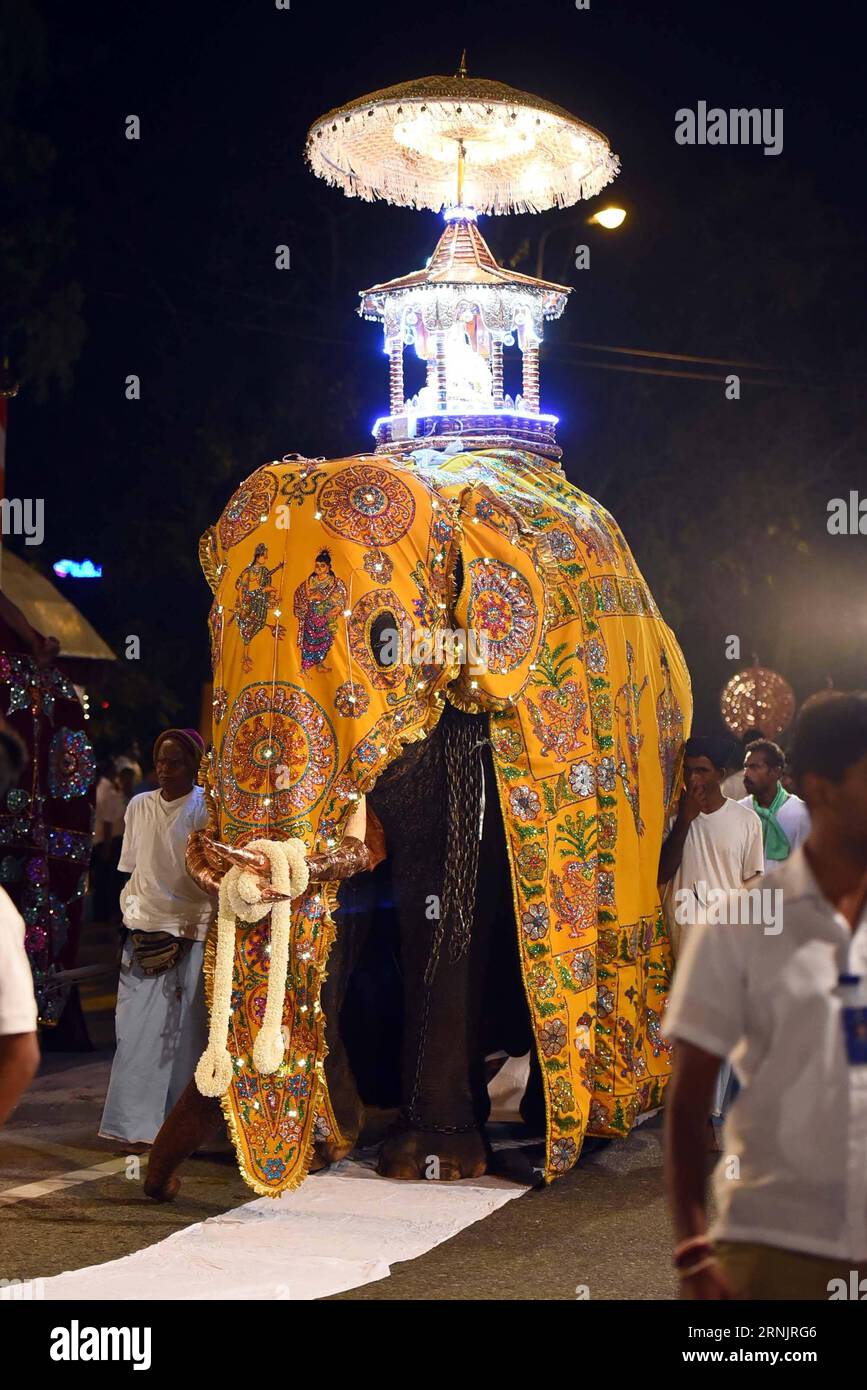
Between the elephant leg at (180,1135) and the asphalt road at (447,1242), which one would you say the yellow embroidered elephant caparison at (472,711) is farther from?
the asphalt road at (447,1242)

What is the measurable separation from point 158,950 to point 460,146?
419 cm

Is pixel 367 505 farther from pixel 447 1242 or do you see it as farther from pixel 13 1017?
pixel 13 1017

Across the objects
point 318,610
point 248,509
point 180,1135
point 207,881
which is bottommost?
point 180,1135

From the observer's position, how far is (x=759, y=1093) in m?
3.12

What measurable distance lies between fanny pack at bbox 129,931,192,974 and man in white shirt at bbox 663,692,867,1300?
495cm

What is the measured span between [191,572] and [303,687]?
41.5 ft

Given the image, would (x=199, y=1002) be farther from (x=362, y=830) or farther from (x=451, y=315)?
(x=451, y=315)

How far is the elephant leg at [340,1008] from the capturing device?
7.62 meters

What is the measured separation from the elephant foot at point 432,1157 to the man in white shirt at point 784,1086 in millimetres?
4322

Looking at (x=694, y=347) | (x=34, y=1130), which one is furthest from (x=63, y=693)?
(x=694, y=347)

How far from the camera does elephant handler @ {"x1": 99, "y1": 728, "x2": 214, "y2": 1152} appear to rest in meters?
7.91

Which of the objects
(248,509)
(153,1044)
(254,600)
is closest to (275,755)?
(254,600)

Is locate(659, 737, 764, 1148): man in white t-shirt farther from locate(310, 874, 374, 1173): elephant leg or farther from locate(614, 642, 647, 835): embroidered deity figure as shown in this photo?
locate(310, 874, 374, 1173): elephant leg

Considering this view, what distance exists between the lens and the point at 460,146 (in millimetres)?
9438
